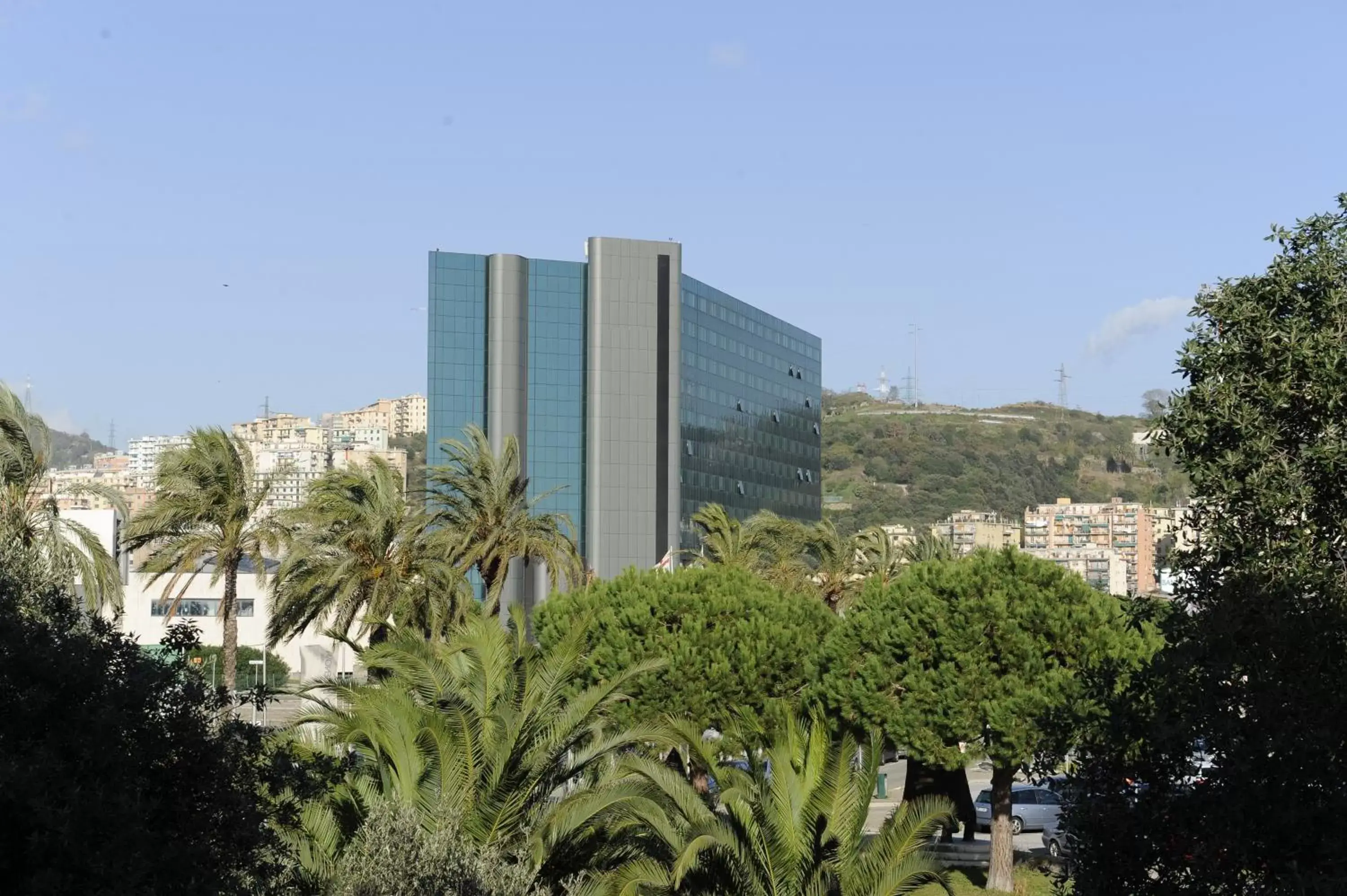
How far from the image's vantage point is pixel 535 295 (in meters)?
99.4

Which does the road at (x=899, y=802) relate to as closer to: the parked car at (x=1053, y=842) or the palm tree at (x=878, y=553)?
the parked car at (x=1053, y=842)

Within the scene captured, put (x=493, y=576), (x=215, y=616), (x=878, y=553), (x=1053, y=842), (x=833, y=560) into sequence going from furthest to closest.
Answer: (x=215, y=616) → (x=878, y=553) → (x=833, y=560) → (x=493, y=576) → (x=1053, y=842)

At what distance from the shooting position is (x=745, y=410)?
120m

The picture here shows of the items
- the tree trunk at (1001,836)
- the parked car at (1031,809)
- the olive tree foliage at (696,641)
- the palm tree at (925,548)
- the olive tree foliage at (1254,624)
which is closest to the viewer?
the olive tree foliage at (1254,624)

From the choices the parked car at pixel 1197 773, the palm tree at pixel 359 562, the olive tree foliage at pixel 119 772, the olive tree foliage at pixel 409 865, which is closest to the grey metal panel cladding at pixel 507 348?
the palm tree at pixel 359 562

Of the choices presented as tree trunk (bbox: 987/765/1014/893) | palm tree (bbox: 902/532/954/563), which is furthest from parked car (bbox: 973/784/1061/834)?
palm tree (bbox: 902/532/954/563)

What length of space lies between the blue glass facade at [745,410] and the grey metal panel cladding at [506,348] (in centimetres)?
1185

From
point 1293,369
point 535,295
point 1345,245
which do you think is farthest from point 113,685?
point 535,295

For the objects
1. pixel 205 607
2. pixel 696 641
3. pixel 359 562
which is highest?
pixel 359 562

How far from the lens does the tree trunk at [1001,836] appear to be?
29.6m

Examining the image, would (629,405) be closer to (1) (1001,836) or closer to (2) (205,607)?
(2) (205,607)

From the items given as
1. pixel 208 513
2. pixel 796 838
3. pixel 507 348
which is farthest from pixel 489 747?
pixel 507 348

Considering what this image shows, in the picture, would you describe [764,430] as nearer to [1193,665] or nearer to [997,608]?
[997,608]

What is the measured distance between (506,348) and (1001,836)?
72.0 meters
